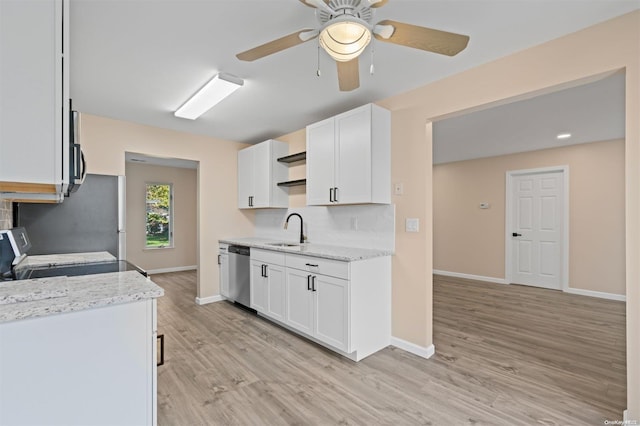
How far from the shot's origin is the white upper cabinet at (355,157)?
287cm

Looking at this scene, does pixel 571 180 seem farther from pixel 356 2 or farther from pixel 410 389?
pixel 356 2

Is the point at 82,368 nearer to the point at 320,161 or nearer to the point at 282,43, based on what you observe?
the point at 282,43

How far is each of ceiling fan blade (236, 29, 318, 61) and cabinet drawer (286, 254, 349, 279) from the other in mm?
1716

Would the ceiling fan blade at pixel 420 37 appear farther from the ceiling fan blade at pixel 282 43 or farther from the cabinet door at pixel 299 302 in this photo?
the cabinet door at pixel 299 302

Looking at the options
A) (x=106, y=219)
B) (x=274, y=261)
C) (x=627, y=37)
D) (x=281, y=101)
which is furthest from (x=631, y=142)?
(x=106, y=219)

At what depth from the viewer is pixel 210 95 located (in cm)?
283

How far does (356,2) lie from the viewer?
136 cm

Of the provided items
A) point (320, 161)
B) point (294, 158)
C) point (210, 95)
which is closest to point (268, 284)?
point (320, 161)

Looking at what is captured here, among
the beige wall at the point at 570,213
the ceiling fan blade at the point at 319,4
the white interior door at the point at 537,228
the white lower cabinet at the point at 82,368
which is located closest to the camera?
the white lower cabinet at the point at 82,368

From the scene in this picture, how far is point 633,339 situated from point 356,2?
2364 mm

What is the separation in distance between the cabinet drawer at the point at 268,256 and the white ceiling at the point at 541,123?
102 inches

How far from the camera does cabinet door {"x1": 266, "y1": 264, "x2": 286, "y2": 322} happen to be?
3.30 meters

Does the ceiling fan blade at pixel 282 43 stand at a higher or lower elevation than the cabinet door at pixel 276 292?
higher

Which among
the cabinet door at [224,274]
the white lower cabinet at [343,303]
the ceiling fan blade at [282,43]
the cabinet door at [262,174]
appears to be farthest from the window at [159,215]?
the ceiling fan blade at [282,43]
